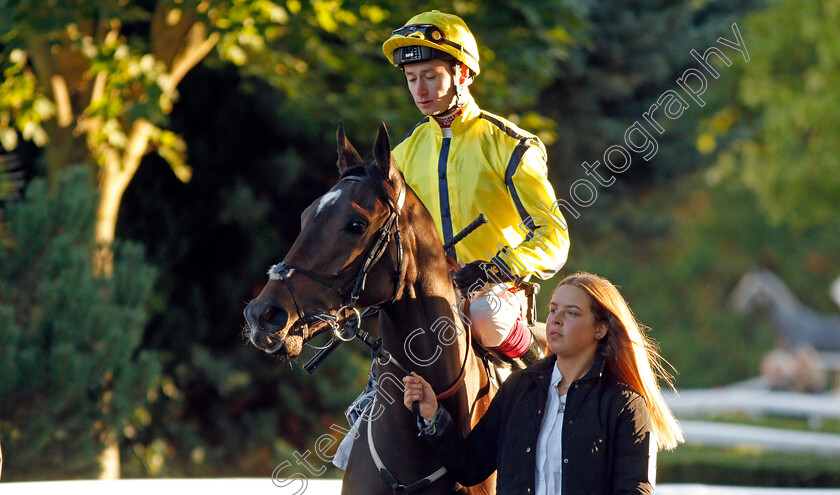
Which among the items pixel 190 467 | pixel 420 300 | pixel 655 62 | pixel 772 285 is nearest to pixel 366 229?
pixel 420 300

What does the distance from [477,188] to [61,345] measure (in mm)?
4442

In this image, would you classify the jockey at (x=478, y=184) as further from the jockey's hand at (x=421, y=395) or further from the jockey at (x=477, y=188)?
the jockey's hand at (x=421, y=395)

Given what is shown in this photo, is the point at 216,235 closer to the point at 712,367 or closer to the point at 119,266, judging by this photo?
the point at 119,266

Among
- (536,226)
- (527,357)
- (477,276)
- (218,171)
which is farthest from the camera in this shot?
(218,171)

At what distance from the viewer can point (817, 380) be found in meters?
20.5

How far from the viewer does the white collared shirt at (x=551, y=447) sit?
2924mm

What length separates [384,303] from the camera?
3.17 meters

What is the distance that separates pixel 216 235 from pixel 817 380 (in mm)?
14874

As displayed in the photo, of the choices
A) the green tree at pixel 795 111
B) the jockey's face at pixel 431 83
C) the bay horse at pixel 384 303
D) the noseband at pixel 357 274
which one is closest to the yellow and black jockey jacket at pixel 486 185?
the jockey's face at pixel 431 83

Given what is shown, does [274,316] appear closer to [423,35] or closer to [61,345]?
[423,35]

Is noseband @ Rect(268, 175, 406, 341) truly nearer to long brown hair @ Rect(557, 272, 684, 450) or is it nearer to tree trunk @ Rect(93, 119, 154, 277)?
long brown hair @ Rect(557, 272, 684, 450)

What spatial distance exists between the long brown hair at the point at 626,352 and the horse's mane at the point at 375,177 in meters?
0.62

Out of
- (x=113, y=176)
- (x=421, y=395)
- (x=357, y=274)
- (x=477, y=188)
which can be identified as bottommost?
(x=113, y=176)

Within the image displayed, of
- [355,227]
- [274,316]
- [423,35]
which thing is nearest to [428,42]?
[423,35]
